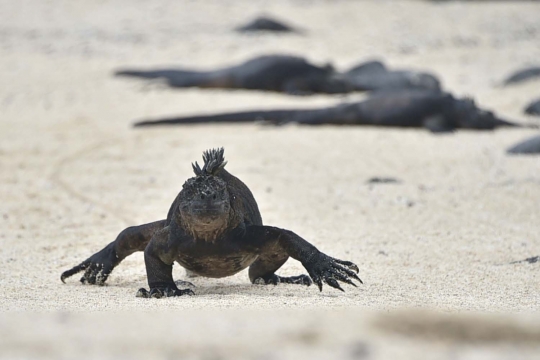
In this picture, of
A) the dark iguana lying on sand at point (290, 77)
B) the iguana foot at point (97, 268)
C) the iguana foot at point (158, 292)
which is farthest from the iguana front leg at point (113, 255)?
the dark iguana lying on sand at point (290, 77)

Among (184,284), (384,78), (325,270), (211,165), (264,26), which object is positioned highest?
(264,26)

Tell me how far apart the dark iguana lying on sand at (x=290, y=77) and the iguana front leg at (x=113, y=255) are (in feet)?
33.3

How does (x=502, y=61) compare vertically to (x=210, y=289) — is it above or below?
above

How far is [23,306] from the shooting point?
4.54 m

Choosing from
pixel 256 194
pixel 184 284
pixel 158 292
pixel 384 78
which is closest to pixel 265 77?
pixel 384 78

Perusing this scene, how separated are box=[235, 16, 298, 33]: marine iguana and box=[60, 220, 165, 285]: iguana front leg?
15574mm

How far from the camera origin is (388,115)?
13031 millimetres

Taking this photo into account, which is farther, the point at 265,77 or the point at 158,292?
the point at 265,77

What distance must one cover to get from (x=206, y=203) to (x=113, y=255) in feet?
3.59

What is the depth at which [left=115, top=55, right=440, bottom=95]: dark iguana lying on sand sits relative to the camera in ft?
52.0

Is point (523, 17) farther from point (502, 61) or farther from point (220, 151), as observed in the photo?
point (220, 151)

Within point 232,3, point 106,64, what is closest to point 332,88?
point 106,64

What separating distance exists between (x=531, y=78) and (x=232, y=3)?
10.3 metres

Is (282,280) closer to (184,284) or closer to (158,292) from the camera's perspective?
(184,284)
